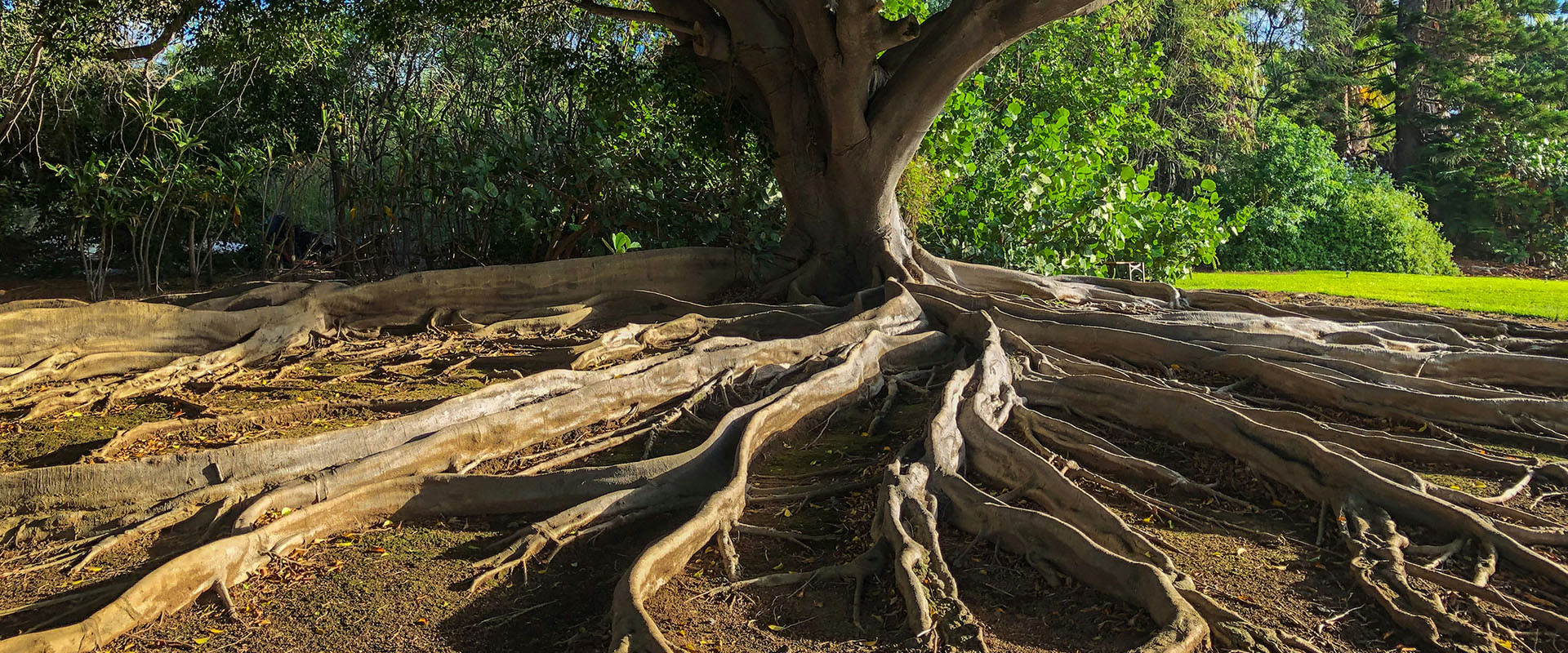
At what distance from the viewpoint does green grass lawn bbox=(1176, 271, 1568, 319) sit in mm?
9484

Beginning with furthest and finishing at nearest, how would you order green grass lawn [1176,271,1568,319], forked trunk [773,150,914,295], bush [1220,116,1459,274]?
bush [1220,116,1459,274] → green grass lawn [1176,271,1568,319] → forked trunk [773,150,914,295]

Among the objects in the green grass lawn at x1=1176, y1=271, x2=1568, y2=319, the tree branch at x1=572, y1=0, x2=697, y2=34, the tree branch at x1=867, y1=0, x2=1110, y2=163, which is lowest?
the green grass lawn at x1=1176, y1=271, x2=1568, y2=319

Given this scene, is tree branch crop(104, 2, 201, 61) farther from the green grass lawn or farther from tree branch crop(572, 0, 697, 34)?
the green grass lawn

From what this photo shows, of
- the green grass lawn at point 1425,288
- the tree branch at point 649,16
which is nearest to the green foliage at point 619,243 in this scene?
the tree branch at point 649,16

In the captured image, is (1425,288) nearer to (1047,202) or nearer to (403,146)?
(1047,202)

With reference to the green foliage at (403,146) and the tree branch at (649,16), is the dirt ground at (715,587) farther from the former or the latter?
the green foliage at (403,146)

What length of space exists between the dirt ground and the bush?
535 inches

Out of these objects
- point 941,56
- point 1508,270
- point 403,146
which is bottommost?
point 1508,270

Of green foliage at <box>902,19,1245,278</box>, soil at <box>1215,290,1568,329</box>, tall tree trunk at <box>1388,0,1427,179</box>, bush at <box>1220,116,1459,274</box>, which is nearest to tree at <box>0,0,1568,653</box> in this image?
soil at <box>1215,290,1568,329</box>

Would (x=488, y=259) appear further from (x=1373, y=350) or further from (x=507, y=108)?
(x=1373, y=350)

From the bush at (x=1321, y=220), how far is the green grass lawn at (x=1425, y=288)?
9.13 ft

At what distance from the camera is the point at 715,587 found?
3.48 metres

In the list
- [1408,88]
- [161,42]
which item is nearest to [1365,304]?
[161,42]

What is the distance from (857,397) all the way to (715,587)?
8.07 ft
